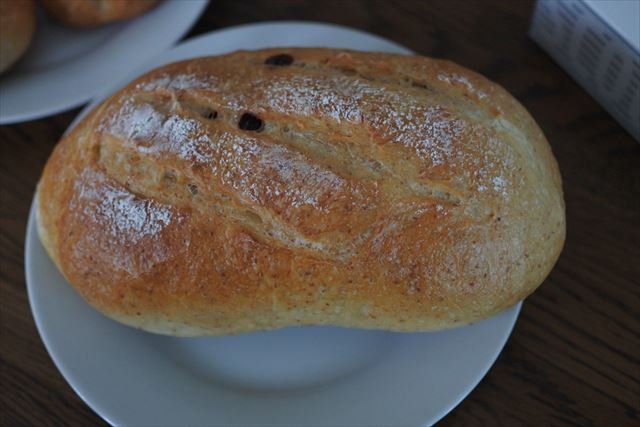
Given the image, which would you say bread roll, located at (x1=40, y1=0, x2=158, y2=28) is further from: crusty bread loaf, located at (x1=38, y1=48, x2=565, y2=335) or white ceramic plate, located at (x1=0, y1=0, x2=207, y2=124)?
crusty bread loaf, located at (x1=38, y1=48, x2=565, y2=335)

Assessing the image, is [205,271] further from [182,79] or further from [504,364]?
[504,364]

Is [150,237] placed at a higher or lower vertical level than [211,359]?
higher

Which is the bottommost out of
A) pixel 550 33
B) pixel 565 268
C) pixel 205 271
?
pixel 565 268

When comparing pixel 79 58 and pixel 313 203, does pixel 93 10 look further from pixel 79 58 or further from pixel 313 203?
pixel 313 203

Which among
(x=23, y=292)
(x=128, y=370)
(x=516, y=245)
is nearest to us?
(x=516, y=245)

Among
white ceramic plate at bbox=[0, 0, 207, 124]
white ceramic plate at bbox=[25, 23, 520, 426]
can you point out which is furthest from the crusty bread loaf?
white ceramic plate at bbox=[0, 0, 207, 124]

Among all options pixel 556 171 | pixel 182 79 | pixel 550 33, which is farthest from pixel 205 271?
pixel 550 33
